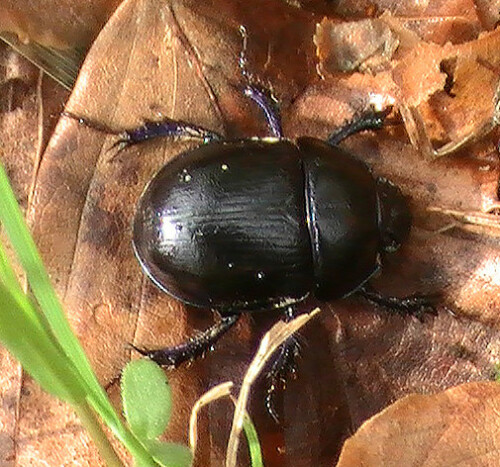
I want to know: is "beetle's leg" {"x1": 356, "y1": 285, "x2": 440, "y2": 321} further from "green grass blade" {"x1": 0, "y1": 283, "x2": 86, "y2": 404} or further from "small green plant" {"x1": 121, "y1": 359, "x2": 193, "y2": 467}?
"green grass blade" {"x1": 0, "y1": 283, "x2": 86, "y2": 404}

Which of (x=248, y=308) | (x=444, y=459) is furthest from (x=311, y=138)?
(x=444, y=459)

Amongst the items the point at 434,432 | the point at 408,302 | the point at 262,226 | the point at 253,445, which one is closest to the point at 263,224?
the point at 262,226

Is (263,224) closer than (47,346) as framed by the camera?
No

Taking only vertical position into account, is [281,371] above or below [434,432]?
above

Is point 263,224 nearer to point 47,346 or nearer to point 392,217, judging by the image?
point 392,217

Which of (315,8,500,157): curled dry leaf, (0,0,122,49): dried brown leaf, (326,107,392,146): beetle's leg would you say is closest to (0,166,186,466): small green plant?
(0,0,122,49): dried brown leaf

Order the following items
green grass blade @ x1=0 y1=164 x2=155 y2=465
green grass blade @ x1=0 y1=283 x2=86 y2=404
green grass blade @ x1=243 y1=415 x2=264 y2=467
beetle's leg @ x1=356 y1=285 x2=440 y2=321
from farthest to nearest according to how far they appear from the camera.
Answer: beetle's leg @ x1=356 y1=285 x2=440 y2=321 → green grass blade @ x1=243 y1=415 x2=264 y2=467 → green grass blade @ x1=0 y1=164 x2=155 y2=465 → green grass blade @ x1=0 y1=283 x2=86 y2=404

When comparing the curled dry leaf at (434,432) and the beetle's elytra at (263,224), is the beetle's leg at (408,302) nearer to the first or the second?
the beetle's elytra at (263,224)

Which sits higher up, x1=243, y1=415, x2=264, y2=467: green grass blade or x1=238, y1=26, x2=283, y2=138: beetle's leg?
x1=238, y1=26, x2=283, y2=138: beetle's leg

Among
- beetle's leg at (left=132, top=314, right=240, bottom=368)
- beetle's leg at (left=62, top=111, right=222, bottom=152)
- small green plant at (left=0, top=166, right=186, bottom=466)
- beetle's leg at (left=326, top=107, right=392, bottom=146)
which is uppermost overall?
beetle's leg at (left=62, top=111, right=222, bottom=152)
